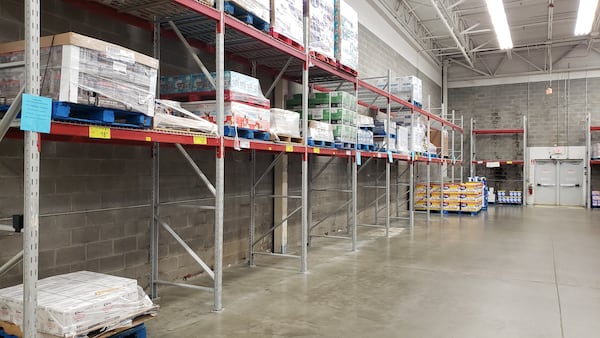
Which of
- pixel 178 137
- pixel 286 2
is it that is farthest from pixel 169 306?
pixel 286 2

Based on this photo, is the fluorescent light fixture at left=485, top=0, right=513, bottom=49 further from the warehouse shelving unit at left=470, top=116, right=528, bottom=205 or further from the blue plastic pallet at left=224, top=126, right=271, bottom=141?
the blue plastic pallet at left=224, top=126, right=271, bottom=141

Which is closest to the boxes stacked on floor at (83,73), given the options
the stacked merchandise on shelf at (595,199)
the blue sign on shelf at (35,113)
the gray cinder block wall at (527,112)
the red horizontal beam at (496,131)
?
the blue sign on shelf at (35,113)

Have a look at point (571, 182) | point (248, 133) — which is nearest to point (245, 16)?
point (248, 133)

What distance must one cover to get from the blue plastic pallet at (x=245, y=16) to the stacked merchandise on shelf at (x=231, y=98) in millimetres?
657

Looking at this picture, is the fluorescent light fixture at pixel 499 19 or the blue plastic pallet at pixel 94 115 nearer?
the blue plastic pallet at pixel 94 115

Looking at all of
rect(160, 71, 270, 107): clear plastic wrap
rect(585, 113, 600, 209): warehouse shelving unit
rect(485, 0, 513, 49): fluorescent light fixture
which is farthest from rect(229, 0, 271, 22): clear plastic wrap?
rect(585, 113, 600, 209): warehouse shelving unit

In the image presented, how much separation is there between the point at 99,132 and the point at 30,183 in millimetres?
723

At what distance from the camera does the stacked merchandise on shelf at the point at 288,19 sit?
5.69 meters

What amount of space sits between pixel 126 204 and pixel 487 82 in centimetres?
1948

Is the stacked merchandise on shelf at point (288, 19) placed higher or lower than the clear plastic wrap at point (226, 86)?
higher

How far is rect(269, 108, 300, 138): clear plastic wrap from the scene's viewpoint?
599cm

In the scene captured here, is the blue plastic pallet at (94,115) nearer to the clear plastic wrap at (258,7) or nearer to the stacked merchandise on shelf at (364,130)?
the clear plastic wrap at (258,7)

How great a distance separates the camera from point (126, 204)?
5.18 meters

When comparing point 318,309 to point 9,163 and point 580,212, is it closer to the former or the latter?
point 9,163
